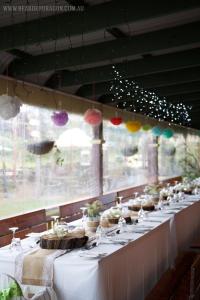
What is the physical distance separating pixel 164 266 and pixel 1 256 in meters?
2.08

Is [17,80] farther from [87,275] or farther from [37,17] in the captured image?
[87,275]

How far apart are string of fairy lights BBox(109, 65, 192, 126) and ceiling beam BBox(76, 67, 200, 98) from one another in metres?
0.15

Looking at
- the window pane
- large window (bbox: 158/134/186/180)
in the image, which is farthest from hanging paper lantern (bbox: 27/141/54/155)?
the window pane

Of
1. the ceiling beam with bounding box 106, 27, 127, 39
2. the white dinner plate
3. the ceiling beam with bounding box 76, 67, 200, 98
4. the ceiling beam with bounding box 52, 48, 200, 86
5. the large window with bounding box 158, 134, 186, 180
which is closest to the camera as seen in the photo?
the white dinner plate

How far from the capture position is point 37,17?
507cm

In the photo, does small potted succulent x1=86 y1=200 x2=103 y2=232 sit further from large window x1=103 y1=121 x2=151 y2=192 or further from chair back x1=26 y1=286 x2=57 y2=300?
large window x1=103 y1=121 x2=151 y2=192

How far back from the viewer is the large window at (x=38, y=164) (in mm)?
6672

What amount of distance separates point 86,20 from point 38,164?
335 cm

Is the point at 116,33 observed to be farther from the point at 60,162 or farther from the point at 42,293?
the point at 42,293

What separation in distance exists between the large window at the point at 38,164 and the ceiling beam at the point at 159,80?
622 mm

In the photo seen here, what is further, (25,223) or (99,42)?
(99,42)

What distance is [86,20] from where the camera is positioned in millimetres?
4883

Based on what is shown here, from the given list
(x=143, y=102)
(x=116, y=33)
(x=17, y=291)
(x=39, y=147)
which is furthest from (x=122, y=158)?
(x=17, y=291)

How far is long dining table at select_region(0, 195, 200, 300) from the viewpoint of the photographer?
3.21 m
